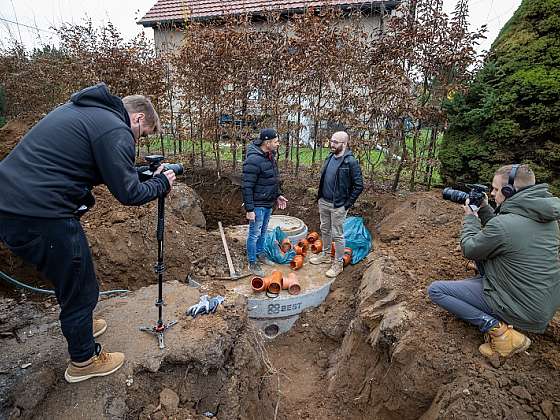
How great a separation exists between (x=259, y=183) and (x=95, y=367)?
296cm

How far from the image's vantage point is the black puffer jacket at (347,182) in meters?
5.00

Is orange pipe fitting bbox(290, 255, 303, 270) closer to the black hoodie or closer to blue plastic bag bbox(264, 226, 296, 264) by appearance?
blue plastic bag bbox(264, 226, 296, 264)

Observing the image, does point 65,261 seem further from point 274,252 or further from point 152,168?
point 274,252

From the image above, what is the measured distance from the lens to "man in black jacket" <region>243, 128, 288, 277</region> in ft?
16.1

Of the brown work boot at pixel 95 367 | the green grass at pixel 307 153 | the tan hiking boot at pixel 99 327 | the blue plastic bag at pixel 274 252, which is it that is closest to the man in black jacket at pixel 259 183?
the blue plastic bag at pixel 274 252

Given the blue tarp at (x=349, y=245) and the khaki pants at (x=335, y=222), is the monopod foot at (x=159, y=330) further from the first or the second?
the khaki pants at (x=335, y=222)

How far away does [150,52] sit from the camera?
27.3 feet

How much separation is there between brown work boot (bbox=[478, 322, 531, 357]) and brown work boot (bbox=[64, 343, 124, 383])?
112 inches

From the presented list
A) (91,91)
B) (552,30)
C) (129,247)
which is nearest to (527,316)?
(91,91)

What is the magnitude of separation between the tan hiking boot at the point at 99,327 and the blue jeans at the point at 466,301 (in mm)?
2832

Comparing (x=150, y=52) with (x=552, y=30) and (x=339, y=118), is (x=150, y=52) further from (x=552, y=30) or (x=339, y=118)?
(x=552, y=30)

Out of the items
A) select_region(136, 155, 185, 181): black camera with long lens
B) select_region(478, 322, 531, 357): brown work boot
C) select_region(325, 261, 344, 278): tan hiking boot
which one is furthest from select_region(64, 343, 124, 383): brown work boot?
select_region(325, 261, 344, 278): tan hiking boot

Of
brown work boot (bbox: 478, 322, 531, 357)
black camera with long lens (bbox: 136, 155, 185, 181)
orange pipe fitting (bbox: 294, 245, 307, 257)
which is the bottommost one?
orange pipe fitting (bbox: 294, 245, 307, 257)

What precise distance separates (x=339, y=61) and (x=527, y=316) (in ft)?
18.3
